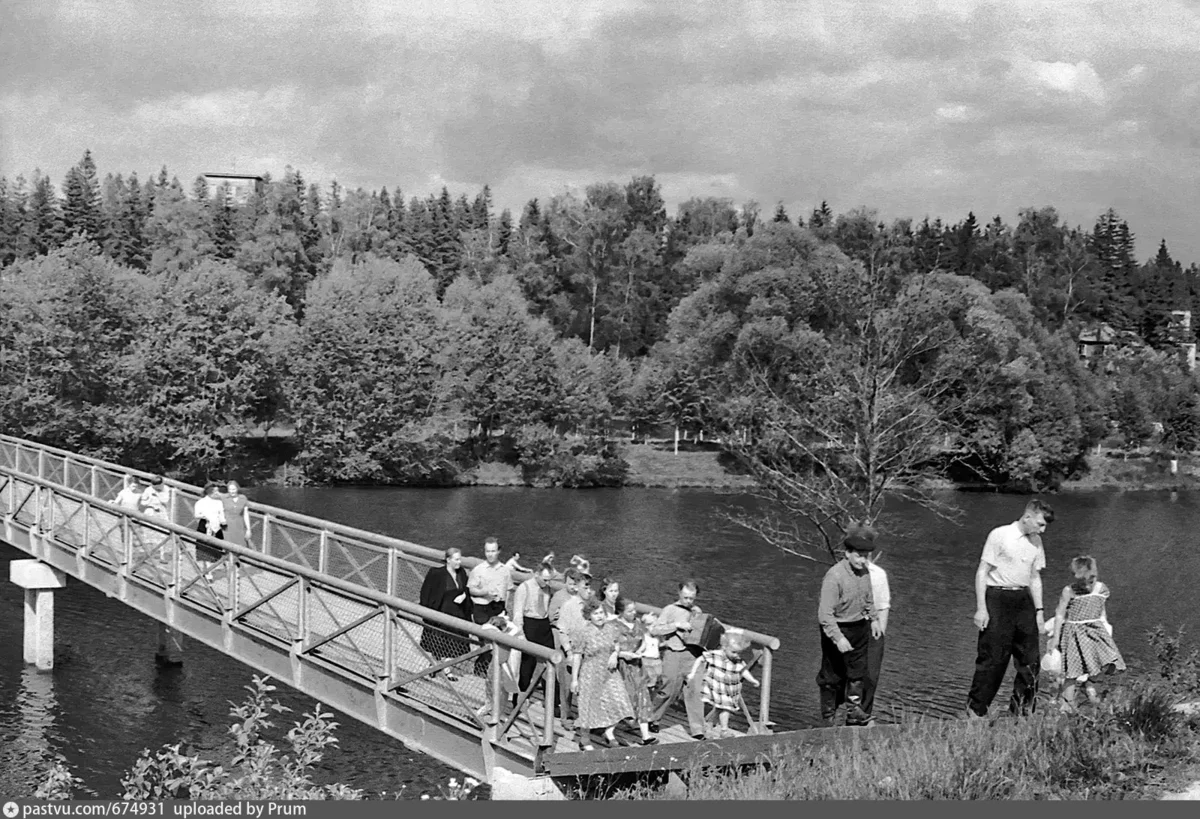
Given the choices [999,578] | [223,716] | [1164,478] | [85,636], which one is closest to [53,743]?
[223,716]

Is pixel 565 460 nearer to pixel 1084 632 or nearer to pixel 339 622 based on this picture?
pixel 339 622

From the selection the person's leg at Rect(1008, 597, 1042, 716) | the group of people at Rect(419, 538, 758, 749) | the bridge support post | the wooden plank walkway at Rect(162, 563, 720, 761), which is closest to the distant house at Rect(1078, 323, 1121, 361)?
the bridge support post

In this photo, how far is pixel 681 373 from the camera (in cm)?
6041

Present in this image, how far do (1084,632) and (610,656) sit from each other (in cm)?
399

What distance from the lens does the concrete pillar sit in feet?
77.7

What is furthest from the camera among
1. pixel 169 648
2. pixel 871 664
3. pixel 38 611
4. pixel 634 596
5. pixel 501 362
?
pixel 501 362

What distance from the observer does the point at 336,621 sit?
1351cm

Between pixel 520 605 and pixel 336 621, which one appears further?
pixel 336 621

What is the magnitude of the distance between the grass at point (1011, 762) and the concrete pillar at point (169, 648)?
16.8 metres

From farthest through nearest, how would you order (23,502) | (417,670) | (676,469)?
1. (676,469)
2. (23,502)
3. (417,670)

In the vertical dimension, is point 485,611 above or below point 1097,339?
below

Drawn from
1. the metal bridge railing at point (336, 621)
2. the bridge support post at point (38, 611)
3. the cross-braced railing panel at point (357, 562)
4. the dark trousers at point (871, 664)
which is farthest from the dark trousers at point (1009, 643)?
the bridge support post at point (38, 611)

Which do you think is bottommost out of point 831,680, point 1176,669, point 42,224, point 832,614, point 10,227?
point 831,680

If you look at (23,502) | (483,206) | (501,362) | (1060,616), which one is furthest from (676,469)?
(483,206)
